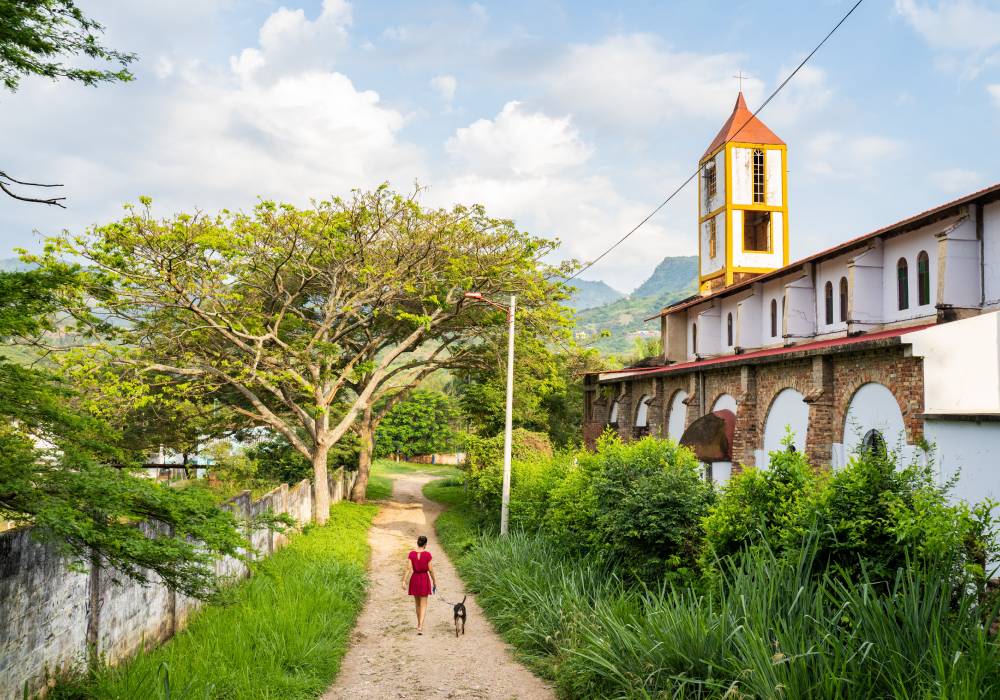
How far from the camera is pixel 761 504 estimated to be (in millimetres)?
8961

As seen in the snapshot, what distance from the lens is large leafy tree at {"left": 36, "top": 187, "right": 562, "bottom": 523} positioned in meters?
20.5

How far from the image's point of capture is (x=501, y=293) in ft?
94.5

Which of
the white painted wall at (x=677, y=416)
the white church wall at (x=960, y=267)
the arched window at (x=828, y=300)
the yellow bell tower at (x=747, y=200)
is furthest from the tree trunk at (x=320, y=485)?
the yellow bell tower at (x=747, y=200)

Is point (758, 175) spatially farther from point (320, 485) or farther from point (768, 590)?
point (768, 590)

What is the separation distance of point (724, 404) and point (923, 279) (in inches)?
324

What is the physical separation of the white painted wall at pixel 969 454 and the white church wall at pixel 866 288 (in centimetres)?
862

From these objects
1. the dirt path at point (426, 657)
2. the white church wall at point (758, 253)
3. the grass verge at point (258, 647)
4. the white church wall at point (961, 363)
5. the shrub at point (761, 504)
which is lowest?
the dirt path at point (426, 657)

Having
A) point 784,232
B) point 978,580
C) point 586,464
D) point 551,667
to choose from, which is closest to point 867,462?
point 978,580

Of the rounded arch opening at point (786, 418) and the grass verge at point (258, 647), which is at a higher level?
the rounded arch opening at point (786, 418)

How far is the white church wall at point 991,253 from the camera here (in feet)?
65.5

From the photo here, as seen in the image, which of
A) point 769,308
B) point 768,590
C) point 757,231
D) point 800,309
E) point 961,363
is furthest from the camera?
point 757,231

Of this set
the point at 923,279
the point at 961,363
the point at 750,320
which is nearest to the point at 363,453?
the point at 750,320

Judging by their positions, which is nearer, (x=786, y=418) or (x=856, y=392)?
(x=856, y=392)

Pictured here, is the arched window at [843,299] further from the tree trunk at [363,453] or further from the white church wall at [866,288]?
the tree trunk at [363,453]
